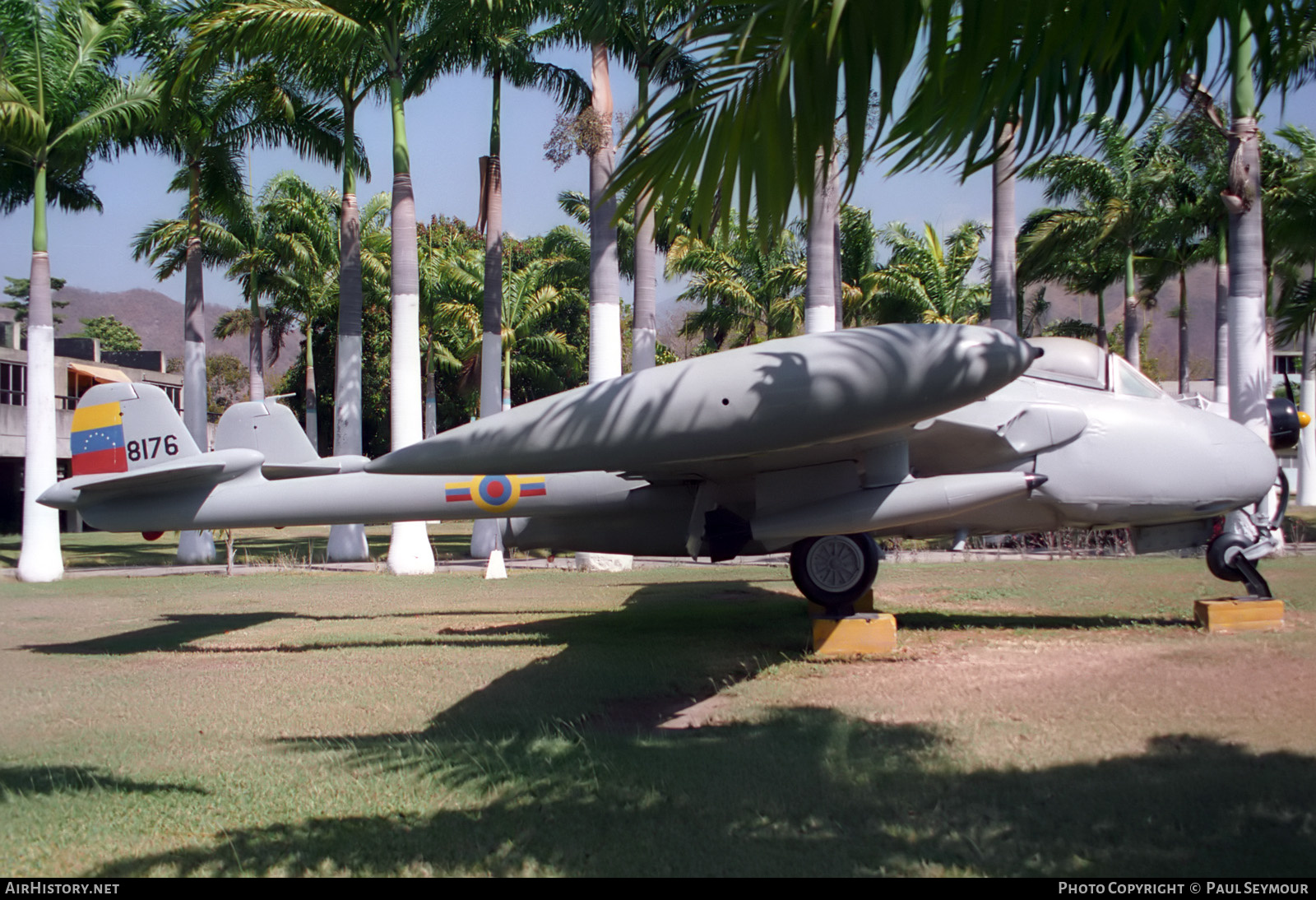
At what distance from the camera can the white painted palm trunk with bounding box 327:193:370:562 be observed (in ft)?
60.4

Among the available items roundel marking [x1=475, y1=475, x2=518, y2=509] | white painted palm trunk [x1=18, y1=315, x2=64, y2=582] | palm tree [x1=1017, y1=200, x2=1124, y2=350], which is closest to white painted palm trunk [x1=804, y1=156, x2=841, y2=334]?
roundel marking [x1=475, y1=475, x2=518, y2=509]

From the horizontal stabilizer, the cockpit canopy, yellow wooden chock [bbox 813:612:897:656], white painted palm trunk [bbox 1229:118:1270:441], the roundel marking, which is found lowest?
yellow wooden chock [bbox 813:612:897:656]

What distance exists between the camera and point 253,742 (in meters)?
5.88

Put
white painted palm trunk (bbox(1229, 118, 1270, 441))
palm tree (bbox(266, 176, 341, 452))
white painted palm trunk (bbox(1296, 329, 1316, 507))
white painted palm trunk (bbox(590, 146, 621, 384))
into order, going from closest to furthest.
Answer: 1. white painted palm trunk (bbox(1229, 118, 1270, 441))
2. white painted palm trunk (bbox(590, 146, 621, 384))
3. white painted palm trunk (bbox(1296, 329, 1316, 507))
4. palm tree (bbox(266, 176, 341, 452))

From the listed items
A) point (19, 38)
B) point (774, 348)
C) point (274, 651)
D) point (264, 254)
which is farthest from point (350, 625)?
point (264, 254)

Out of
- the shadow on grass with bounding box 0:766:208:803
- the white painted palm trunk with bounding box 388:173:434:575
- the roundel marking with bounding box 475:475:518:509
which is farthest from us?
the white painted palm trunk with bounding box 388:173:434:575

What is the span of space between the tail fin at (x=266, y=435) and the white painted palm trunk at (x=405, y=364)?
202 inches

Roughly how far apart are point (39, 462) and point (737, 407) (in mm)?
15121

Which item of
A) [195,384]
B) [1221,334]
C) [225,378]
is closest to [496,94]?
[195,384]

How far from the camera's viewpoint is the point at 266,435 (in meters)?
10.7

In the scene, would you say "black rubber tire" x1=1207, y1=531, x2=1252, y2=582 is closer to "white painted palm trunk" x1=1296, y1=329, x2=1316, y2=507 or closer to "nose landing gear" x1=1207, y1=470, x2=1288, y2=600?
"nose landing gear" x1=1207, y1=470, x2=1288, y2=600

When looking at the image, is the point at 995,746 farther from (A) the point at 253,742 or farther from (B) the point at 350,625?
(B) the point at 350,625

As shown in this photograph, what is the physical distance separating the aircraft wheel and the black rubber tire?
3455mm

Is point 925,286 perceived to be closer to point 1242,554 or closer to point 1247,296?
point 1247,296
